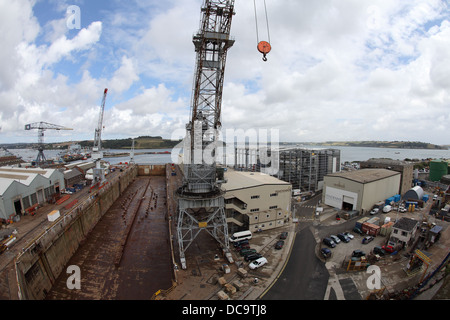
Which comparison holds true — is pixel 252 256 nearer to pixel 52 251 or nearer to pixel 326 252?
pixel 326 252

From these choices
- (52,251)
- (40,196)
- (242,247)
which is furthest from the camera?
(40,196)

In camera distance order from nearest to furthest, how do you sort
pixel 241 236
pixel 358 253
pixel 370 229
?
1. pixel 358 253
2. pixel 241 236
3. pixel 370 229

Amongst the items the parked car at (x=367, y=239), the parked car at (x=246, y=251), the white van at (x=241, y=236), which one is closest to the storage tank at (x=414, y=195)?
the parked car at (x=367, y=239)

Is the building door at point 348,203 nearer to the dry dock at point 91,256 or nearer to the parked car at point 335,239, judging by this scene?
the parked car at point 335,239

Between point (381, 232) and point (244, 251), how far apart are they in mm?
14140

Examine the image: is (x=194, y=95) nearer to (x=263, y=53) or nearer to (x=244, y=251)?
(x=263, y=53)

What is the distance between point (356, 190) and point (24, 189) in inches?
1414

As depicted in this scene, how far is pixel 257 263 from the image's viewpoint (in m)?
16.6

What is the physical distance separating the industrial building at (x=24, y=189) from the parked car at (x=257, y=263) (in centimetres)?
2037

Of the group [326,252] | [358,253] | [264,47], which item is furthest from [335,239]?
[264,47]

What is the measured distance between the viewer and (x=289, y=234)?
22234 mm

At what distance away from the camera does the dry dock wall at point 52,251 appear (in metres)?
13.0

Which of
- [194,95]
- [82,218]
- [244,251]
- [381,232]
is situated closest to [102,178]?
[82,218]

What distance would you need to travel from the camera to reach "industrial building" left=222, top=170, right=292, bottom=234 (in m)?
21.6
